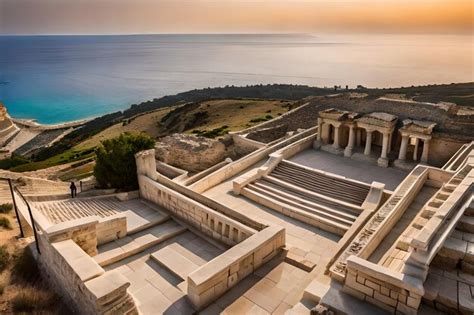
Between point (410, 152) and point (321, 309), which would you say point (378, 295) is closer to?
point (321, 309)

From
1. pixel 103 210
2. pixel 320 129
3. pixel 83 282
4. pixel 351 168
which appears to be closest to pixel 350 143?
pixel 320 129

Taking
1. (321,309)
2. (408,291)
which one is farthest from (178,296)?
(408,291)

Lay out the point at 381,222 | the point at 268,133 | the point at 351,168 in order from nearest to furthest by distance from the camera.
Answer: the point at 381,222 < the point at 351,168 < the point at 268,133

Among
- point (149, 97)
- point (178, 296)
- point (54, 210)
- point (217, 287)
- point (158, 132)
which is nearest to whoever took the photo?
point (217, 287)

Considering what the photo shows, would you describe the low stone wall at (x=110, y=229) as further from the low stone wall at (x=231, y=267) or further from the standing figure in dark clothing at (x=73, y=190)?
the standing figure in dark clothing at (x=73, y=190)

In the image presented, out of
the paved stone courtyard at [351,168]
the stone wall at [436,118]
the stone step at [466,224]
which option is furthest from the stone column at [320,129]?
the stone step at [466,224]

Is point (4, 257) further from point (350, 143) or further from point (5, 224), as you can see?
point (350, 143)

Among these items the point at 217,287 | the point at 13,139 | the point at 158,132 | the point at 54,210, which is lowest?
the point at 13,139
